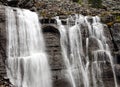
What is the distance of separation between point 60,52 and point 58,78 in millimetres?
3152

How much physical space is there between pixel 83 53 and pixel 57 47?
10.9 ft

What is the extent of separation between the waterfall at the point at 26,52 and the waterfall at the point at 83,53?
8.98ft

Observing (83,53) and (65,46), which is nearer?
(65,46)

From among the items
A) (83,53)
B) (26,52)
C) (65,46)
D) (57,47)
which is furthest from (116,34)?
(26,52)

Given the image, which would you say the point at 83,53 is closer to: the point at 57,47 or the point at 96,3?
the point at 57,47

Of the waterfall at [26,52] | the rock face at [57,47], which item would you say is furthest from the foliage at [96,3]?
the waterfall at [26,52]

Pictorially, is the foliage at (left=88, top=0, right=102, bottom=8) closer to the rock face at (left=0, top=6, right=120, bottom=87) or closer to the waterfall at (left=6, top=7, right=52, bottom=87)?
the rock face at (left=0, top=6, right=120, bottom=87)

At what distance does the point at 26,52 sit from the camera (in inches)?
1112

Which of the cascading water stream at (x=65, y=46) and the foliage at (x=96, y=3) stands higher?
the foliage at (x=96, y=3)

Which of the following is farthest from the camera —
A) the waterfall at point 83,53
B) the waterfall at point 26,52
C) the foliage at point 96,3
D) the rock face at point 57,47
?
the foliage at point 96,3

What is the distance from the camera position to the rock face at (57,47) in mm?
27656

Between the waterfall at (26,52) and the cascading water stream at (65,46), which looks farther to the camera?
the cascading water stream at (65,46)

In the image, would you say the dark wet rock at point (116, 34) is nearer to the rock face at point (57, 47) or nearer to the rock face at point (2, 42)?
the rock face at point (57, 47)

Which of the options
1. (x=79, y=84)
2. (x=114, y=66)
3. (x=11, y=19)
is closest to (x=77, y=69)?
(x=79, y=84)
